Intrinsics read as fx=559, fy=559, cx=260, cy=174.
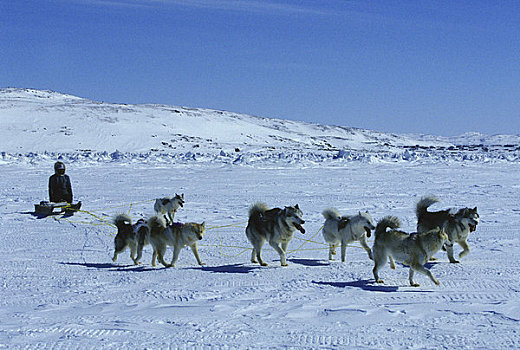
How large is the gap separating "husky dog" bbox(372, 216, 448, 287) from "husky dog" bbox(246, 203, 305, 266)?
1.17 metres

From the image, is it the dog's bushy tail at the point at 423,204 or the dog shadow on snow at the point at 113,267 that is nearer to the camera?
the dog shadow on snow at the point at 113,267

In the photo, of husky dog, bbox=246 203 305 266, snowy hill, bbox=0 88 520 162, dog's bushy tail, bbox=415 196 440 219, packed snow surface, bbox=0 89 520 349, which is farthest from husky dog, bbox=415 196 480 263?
snowy hill, bbox=0 88 520 162

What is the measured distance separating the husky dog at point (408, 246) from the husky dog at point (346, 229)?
0.76 m

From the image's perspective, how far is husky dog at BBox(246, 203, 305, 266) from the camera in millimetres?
7406

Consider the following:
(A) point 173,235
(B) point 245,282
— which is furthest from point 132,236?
(B) point 245,282

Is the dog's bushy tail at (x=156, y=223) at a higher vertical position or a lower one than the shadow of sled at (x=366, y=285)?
higher

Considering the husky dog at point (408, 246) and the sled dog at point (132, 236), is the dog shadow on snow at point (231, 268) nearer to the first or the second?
the sled dog at point (132, 236)

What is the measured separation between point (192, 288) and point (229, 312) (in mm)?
1136

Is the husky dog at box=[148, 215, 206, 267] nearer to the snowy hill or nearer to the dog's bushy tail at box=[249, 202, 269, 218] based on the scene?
the dog's bushy tail at box=[249, 202, 269, 218]

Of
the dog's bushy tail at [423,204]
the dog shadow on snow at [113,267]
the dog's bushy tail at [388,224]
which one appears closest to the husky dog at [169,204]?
the dog shadow on snow at [113,267]

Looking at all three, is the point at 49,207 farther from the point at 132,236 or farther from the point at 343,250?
the point at 343,250

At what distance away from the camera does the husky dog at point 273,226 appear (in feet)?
24.3

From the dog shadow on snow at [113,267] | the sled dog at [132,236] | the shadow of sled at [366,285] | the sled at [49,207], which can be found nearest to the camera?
the shadow of sled at [366,285]

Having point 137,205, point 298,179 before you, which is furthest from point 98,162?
point 137,205
